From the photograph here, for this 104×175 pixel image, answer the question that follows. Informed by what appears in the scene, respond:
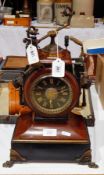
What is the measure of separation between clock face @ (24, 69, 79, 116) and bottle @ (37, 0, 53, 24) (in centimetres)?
129

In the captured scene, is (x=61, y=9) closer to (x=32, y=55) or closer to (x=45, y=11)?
(x=45, y=11)

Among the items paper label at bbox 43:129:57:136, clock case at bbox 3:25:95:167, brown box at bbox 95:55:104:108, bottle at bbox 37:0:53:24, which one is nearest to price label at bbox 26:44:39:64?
clock case at bbox 3:25:95:167

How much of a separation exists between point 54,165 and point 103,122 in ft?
1.06

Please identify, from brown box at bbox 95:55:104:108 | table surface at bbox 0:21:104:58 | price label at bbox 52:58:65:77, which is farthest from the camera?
table surface at bbox 0:21:104:58

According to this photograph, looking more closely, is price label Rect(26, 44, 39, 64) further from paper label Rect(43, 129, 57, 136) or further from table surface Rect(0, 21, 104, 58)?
table surface Rect(0, 21, 104, 58)

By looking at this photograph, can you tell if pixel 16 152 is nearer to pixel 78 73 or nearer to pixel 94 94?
pixel 78 73

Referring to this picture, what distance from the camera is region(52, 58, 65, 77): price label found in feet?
3.18

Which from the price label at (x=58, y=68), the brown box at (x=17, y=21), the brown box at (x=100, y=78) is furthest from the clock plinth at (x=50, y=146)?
the brown box at (x=17, y=21)

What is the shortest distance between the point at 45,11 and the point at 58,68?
1.32m

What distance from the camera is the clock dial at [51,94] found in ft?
3.27

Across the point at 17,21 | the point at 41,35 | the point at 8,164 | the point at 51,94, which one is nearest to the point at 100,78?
the point at 51,94

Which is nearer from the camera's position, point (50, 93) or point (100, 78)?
point (50, 93)

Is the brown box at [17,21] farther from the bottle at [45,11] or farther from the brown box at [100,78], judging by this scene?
the brown box at [100,78]

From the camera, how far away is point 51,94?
39.9 inches
